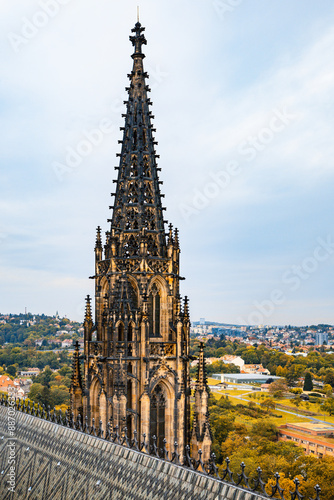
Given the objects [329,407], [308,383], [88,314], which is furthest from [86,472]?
[308,383]

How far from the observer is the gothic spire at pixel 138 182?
88.9ft

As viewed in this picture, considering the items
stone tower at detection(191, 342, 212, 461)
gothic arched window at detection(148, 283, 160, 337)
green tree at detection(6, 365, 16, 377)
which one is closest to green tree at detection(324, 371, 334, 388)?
green tree at detection(6, 365, 16, 377)

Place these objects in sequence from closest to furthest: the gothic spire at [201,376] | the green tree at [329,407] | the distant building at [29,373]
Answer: the gothic spire at [201,376]
the green tree at [329,407]
the distant building at [29,373]

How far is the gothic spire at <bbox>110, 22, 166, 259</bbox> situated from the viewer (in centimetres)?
2711

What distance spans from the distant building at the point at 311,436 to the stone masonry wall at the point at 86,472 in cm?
7695

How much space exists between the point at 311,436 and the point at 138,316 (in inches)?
3542

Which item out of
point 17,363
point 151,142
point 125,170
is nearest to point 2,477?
point 125,170

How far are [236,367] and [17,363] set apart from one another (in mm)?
78260

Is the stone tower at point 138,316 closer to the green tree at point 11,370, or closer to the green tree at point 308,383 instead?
the green tree at point 308,383

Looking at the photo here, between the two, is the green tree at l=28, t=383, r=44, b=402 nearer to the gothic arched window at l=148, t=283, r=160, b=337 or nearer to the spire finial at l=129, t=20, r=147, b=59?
the gothic arched window at l=148, t=283, r=160, b=337

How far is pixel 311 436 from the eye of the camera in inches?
4094

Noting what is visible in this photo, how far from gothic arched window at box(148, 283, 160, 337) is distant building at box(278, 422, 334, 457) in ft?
252

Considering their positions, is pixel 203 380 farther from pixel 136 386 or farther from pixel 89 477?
pixel 89 477
